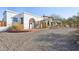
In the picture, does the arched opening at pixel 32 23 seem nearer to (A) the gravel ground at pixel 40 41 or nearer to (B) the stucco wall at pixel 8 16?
(A) the gravel ground at pixel 40 41

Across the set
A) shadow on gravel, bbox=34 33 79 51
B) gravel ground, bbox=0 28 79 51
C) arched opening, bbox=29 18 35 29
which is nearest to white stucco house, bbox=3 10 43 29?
arched opening, bbox=29 18 35 29

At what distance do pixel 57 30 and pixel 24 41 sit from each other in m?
0.41

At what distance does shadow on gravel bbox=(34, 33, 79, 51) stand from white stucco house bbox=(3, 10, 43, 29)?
22 cm

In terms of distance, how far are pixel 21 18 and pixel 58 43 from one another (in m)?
0.52

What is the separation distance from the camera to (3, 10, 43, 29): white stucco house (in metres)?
1.88

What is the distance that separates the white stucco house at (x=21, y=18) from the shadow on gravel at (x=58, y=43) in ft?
0.71

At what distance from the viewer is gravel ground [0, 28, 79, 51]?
74.7 inches

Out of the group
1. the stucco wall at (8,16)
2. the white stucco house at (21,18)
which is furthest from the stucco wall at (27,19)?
the stucco wall at (8,16)

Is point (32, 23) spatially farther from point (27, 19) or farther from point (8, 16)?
point (8, 16)

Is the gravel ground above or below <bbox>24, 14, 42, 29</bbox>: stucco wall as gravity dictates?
below

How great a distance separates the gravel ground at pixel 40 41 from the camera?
6.23ft

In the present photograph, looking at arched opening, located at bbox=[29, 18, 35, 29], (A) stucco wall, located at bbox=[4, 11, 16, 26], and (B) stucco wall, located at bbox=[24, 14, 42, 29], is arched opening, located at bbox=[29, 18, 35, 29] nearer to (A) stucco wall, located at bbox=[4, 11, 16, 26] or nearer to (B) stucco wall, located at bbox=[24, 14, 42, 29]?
(B) stucco wall, located at bbox=[24, 14, 42, 29]

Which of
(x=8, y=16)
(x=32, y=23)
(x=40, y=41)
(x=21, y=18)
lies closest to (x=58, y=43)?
(x=40, y=41)
